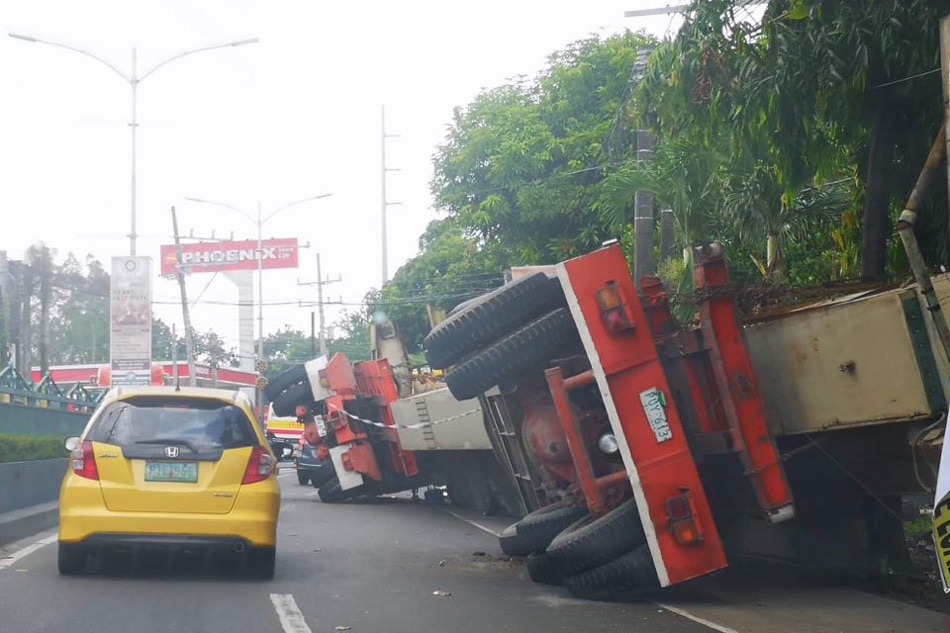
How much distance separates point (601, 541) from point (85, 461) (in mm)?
3982

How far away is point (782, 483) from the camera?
29.2 ft

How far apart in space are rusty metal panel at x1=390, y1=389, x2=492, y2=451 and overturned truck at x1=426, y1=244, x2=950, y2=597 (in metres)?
6.71

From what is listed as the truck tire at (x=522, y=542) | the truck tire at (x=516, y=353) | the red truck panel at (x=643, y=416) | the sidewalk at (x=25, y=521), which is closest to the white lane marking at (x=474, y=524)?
the truck tire at (x=522, y=542)

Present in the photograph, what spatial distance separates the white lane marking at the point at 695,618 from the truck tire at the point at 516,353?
6.62 ft

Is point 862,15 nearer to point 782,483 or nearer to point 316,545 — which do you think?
point 782,483

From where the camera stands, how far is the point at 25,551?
40.4 ft

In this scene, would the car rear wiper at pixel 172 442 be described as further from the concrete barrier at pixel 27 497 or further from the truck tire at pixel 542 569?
the concrete barrier at pixel 27 497

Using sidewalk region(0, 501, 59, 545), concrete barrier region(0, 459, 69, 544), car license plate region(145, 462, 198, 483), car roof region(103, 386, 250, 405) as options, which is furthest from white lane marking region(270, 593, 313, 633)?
concrete barrier region(0, 459, 69, 544)

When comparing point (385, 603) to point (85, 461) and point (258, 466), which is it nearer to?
point (258, 466)

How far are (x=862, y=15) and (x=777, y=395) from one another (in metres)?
2.97

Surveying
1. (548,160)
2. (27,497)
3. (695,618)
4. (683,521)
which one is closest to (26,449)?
(27,497)

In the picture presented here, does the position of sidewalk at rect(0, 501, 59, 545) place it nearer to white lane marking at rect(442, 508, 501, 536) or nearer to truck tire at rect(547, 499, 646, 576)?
white lane marking at rect(442, 508, 501, 536)

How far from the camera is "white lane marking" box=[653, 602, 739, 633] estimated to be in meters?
8.12

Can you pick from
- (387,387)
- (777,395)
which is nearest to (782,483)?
(777,395)
